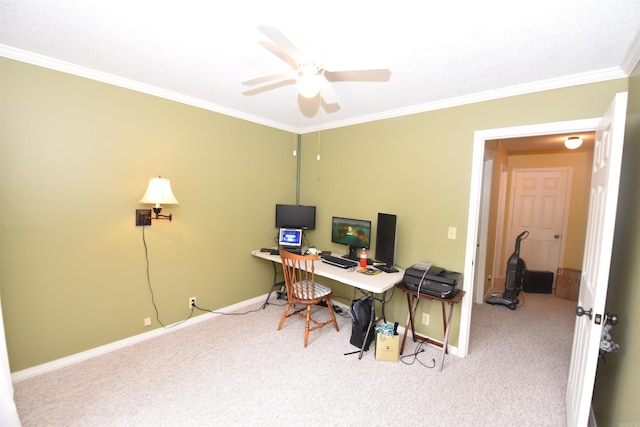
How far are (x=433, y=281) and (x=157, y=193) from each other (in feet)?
8.16

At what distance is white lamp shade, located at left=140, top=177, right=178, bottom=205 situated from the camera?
2.33 metres

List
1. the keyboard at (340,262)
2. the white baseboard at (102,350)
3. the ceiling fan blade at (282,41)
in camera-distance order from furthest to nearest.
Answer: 1. the keyboard at (340,262)
2. the white baseboard at (102,350)
3. the ceiling fan blade at (282,41)

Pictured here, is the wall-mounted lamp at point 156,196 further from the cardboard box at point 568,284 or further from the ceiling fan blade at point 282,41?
the cardboard box at point 568,284

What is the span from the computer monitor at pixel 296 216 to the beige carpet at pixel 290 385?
50.6 inches

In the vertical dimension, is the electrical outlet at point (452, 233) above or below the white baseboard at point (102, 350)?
above

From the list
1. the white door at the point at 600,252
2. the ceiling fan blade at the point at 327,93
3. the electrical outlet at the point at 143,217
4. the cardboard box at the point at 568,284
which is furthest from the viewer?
the cardboard box at the point at 568,284

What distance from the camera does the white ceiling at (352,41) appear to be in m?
1.34

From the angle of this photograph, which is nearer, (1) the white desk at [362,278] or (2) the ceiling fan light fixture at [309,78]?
(2) the ceiling fan light fixture at [309,78]

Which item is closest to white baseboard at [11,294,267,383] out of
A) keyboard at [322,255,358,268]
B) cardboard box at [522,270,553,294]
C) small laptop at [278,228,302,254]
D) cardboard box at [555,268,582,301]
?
small laptop at [278,228,302,254]

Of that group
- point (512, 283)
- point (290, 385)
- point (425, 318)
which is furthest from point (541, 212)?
point (290, 385)

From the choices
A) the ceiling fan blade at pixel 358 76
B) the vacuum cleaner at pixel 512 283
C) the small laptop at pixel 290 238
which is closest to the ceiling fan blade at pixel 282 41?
the ceiling fan blade at pixel 358 76

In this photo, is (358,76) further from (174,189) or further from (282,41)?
(174,189)

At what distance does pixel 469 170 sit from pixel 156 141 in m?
2.88

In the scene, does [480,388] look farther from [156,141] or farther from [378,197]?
[156,141]
